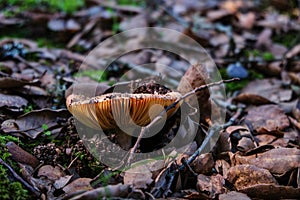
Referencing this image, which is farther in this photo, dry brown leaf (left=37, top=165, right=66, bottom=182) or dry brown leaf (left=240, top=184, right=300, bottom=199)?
dry brown leaf (left=37, top=165, right=66, bottom=182)

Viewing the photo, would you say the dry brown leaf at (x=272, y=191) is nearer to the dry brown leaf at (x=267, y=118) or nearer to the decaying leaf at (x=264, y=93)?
the dry brown leaf at (x=267, y=118)

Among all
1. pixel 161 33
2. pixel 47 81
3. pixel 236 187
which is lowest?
pixel 236 187

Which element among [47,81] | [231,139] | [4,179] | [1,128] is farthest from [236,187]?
[47,81]

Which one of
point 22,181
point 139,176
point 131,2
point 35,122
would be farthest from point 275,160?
point 131,2

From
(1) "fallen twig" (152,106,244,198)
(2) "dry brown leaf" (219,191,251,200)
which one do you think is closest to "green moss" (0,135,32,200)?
(1) "fallen twig" (152,106,244,198)

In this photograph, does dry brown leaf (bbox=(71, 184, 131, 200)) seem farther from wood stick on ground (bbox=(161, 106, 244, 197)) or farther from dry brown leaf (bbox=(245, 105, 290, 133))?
dry brown leaf (bbox=(245, 105, 290, 133))

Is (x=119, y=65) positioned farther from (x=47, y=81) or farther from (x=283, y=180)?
(x=283, y=180)
